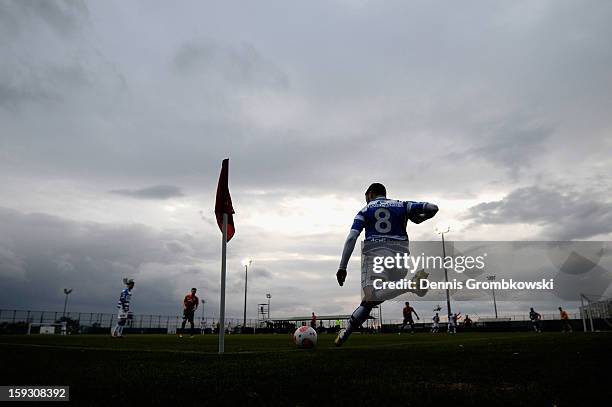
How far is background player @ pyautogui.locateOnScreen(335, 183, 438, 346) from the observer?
22.8 ft

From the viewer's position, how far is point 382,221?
700 cm

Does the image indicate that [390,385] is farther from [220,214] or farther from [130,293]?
[130,293]

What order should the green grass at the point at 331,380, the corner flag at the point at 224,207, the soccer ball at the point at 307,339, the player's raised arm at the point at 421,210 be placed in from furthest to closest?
the soccer ball at the point at 307,339, the corner flag at the point at 224,207, the player's raised arm at the point at 421,210, the green grass at the point at 331,380

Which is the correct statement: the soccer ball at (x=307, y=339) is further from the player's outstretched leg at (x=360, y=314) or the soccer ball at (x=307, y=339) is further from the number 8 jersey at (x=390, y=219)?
the number 8 jersey at (x=390, y=219)

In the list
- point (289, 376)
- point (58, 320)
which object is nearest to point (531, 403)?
point (289, 376)

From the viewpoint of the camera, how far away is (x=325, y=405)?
2801mm

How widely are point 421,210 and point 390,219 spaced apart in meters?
0.51

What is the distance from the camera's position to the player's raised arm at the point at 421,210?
6.94 meters

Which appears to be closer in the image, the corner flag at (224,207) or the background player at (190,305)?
the corner flag at (224,207)

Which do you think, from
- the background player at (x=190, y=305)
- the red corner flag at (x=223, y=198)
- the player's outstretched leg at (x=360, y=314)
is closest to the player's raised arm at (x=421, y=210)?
the player's outstretched leg at (x=360, y=314)

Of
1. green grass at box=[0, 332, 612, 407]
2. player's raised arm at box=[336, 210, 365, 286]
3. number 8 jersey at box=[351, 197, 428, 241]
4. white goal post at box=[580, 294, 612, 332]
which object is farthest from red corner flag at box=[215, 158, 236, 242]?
white goal post at box=[580, 294, 612, 332]

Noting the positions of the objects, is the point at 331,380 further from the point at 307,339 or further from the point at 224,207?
the point at 307,339

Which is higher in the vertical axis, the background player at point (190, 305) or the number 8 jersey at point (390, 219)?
the number 8 jersey at point (390, 219)

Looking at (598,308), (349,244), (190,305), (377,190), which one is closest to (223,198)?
(349,244)
